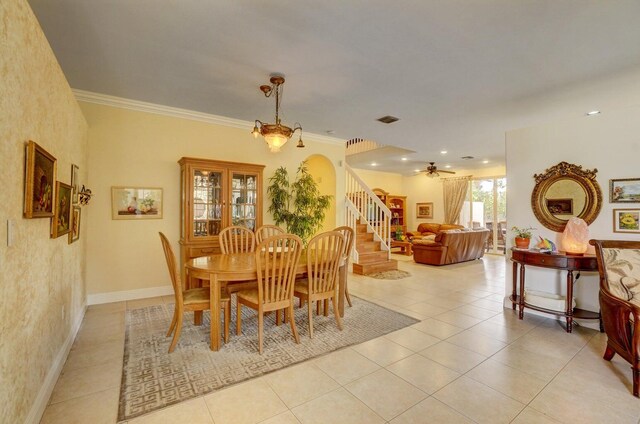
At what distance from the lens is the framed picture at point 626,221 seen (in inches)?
124

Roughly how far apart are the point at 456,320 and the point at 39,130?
13.8 feet

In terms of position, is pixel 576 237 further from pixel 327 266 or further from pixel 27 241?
pixel 27 241

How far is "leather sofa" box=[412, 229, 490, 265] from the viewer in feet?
22.4

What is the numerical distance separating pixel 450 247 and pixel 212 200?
542 cm

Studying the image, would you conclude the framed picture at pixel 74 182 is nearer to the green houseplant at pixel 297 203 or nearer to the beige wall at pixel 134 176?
the beige wall at pixel 134 176

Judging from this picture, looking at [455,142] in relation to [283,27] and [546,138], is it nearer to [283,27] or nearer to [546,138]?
[546,138]

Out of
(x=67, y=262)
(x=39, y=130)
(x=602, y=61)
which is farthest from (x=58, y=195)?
(x=602, y=61)

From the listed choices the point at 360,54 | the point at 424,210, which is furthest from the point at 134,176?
the point at 424,210

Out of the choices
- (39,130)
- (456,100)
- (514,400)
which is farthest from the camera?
(456,100)

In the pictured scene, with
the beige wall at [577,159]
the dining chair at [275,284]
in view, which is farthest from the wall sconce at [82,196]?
the beige wall at [577,159]

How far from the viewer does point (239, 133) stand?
195 inches

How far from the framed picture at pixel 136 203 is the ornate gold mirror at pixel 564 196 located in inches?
205

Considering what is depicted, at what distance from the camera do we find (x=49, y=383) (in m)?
2.05

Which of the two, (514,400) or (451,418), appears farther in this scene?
(514,400)
